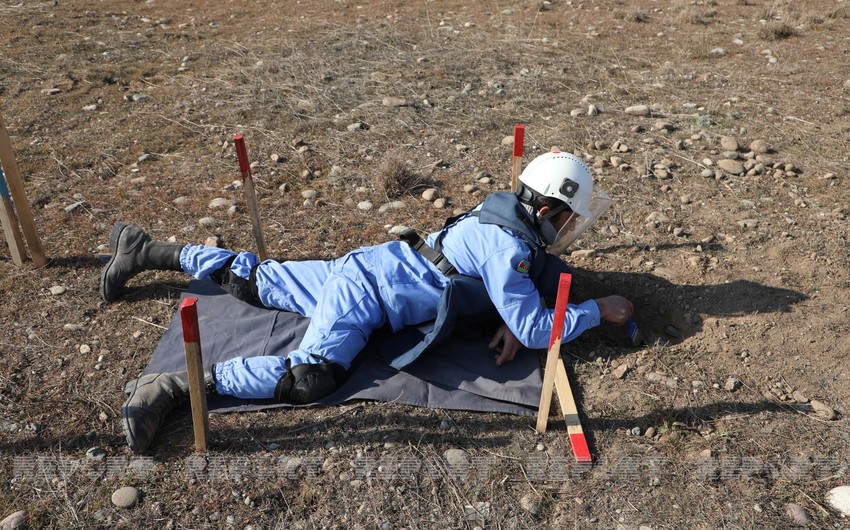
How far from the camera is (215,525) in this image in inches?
145

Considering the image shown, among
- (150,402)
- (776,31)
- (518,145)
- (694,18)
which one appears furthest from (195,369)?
(694,18)

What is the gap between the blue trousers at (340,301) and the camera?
4.33 meters

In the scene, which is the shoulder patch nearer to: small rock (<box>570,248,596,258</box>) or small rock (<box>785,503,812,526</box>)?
small rock (<box>570,248,596,258</box>)

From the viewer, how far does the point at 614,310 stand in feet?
15.5

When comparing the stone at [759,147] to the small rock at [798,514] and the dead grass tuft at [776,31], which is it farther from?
the small rock at [798,514]

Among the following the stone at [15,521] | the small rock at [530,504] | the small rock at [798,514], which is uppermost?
the stone at [15,521]

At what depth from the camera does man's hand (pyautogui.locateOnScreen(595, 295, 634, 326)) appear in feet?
15.5

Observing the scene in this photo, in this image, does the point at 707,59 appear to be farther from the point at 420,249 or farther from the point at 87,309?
the point at 87,309

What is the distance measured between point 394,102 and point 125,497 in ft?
20.0

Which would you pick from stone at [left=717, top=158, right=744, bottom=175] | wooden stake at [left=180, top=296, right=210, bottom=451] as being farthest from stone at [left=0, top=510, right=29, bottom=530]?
stone at [left=717, top=158, right=744, bottom=175]

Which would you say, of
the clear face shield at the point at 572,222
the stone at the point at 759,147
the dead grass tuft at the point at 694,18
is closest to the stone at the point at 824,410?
the clear face shield at the point at 572,222

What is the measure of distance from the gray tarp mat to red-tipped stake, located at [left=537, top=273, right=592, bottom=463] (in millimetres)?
162

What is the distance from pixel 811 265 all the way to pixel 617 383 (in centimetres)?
210

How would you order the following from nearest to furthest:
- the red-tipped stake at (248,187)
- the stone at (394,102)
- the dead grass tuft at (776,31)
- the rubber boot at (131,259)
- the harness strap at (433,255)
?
the harness strap at (433,255) < the red-tipped stake at (248,187) < the rubber boot at (131,259) < the stone at (394,102) < the dead grass tuft at (776,31)
